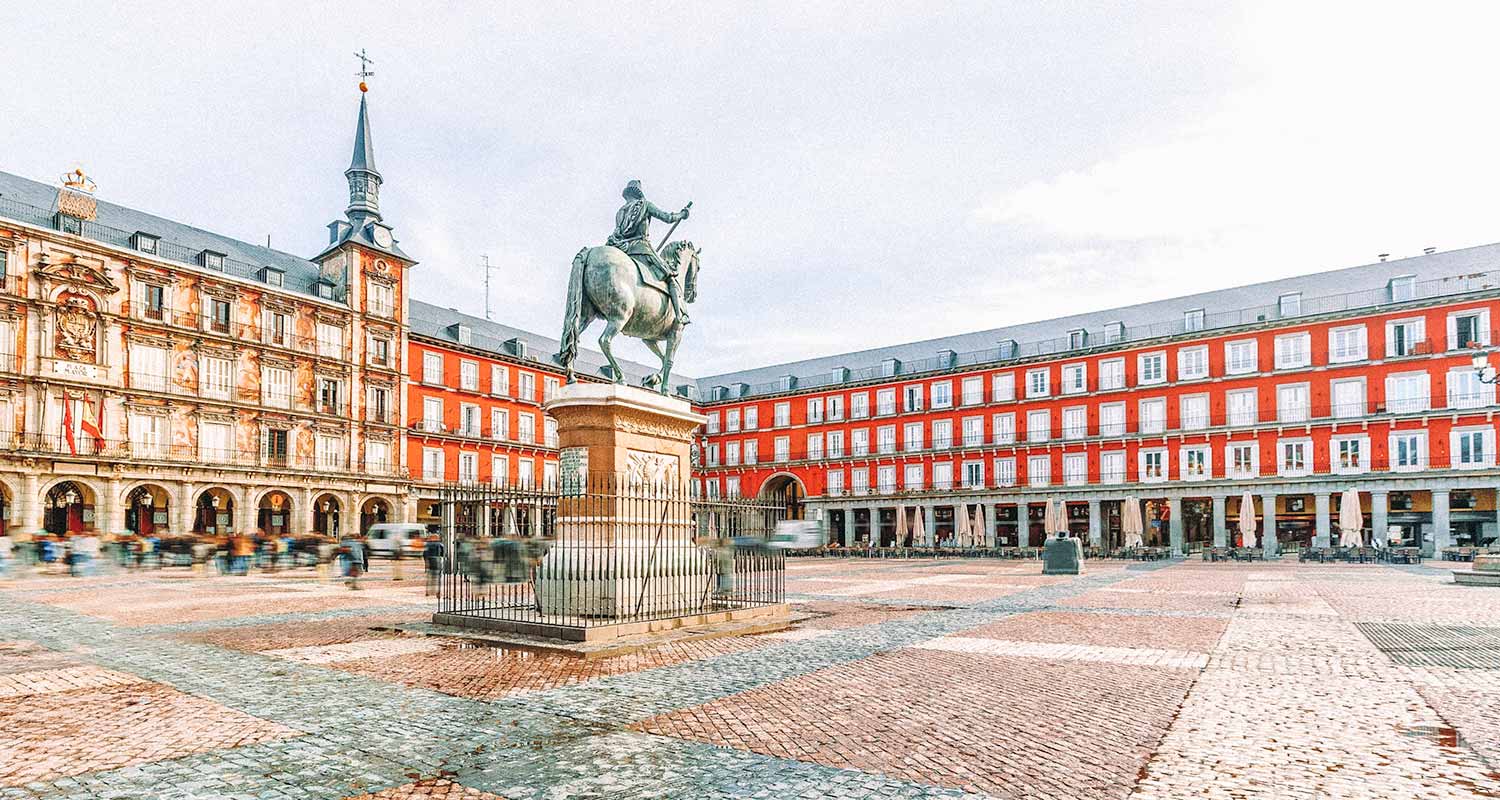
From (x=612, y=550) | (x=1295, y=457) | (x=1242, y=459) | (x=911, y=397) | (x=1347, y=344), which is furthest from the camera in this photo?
(x=911, y=397)

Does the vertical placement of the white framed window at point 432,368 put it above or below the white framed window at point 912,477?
above

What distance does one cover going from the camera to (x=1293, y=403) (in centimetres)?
4166

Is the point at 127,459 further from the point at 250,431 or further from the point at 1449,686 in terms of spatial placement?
the point at 1449,686

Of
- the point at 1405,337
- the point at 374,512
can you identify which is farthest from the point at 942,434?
the point at 374,512

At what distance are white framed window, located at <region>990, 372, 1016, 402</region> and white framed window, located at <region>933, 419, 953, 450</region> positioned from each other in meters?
3.19

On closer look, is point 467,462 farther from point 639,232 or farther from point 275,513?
point 639,232

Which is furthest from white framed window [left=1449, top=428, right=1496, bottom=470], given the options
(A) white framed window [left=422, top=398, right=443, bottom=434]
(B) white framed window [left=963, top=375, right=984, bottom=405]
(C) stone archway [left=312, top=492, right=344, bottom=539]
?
(C) stone archway [left=312, top=492, right=344, bottom=539]

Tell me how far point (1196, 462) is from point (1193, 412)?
2.50 m

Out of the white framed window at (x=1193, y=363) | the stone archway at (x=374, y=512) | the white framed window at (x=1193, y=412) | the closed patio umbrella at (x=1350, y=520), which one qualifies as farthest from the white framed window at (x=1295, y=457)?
the stone archway at (x=374, y=512)

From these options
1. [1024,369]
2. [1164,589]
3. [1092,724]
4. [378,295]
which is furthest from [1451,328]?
[378,295]

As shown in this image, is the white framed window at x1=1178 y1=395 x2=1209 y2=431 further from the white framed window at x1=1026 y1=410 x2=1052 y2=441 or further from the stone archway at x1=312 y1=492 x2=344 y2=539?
the stone archway at x1=312 y1=492 x2=344 y2=539

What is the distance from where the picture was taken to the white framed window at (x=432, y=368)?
47125 millimetres

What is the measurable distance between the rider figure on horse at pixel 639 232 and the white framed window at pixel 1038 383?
41.6m

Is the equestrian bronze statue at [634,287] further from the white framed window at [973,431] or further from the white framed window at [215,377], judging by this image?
the white framed window at [973,431]
